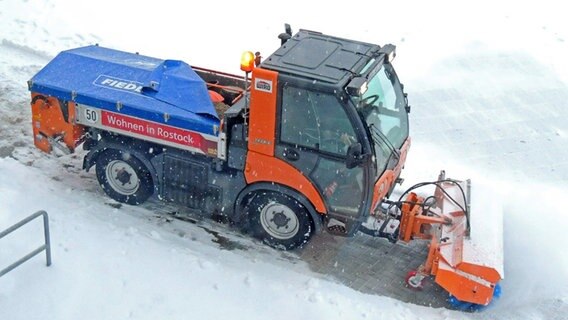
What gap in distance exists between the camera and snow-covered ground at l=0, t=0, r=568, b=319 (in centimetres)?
741

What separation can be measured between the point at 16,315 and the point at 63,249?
105 cm

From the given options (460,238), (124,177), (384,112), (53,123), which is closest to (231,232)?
(124,177)

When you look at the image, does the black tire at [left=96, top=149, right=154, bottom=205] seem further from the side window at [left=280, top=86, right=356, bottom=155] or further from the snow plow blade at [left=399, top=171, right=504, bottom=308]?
the snow plow blade at [left=399, top=171, right=504, bottom=308]

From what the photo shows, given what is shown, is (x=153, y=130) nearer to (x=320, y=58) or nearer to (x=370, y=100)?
(x=320, y=58)

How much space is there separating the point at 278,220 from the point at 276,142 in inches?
38.5

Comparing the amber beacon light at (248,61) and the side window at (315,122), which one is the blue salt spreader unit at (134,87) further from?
the side window at (315,122)

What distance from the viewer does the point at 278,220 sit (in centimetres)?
823

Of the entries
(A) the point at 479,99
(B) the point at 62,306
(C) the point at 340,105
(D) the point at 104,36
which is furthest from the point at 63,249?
(A) the point at 479,99

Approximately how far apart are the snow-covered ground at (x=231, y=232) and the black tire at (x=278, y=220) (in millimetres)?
170

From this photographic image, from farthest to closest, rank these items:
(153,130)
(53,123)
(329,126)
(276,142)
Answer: (53,123) → (153,130) → (276,142) → (329,126)

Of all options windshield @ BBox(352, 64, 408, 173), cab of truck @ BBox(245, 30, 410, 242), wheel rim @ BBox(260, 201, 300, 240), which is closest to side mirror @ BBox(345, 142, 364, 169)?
cab of truck @ BBox(245, 30, 410, 242)

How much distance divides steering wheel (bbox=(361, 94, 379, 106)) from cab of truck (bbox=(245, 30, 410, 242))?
0.03 ft

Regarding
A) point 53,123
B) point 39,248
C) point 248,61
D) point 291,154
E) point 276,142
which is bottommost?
point 39,248

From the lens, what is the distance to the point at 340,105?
730 cm
